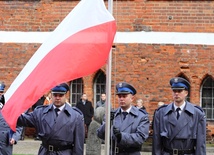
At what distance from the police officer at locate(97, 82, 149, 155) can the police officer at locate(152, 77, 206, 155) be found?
8.2 inches

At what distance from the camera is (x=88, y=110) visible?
70.3 ft

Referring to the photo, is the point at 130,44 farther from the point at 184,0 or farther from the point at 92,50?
the point at 92,50

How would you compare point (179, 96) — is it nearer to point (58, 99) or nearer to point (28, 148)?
point (58, 99)

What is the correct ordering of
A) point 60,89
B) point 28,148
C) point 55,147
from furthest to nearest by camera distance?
point 28,148 < point 60,89 < point 55,147

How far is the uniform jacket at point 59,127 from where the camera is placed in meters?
9.63

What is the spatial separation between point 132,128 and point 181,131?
0.72 metres

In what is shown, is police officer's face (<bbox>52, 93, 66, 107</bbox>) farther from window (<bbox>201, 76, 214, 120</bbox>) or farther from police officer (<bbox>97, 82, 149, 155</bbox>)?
window (<bbox>201, 76, 214, 120</bbox>)

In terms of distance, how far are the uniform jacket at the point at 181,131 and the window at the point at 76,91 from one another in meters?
12.9

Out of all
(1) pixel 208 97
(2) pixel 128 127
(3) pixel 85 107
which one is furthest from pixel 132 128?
(1) pixel 208 97

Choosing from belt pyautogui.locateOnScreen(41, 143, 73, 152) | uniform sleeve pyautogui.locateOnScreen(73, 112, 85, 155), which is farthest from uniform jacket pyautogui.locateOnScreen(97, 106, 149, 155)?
belt pyautogui.locateOnScreen(41, 143, 73, 152)

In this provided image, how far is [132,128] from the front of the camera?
996 centimetres

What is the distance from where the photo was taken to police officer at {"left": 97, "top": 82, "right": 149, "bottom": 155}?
9805 millimetres

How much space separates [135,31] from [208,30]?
2247mm

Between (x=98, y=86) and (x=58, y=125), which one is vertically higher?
(x=98, y=86)
